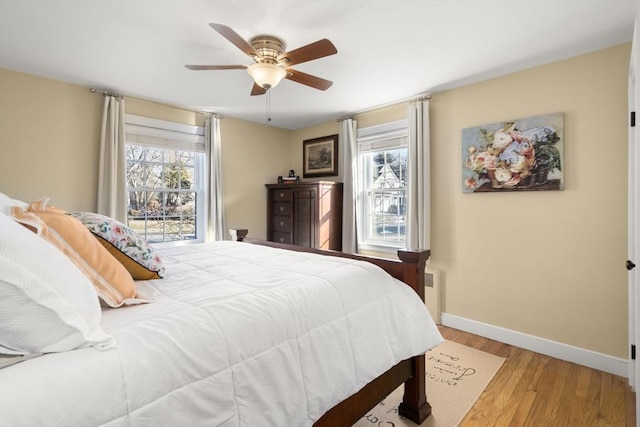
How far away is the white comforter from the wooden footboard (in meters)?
0.10

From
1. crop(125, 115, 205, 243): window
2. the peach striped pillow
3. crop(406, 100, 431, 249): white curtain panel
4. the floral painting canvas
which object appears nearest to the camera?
the peach striped pillow

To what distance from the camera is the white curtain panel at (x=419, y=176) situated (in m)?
3.24

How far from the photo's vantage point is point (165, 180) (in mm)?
3752

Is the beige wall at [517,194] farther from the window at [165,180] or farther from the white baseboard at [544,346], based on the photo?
the window at [165,180]

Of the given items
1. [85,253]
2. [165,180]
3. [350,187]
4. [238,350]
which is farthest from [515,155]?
[165,180]

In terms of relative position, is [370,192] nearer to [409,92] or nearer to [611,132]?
[409,92]

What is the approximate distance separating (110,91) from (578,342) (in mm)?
4845

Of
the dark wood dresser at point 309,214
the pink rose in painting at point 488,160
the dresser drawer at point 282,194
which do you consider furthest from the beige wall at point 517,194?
the dresser drawer at point 282,194

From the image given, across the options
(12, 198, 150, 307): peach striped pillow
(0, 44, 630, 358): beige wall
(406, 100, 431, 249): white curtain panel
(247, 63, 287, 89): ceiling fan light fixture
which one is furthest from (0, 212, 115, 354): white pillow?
(406, 100, 431, 249): white curtain panel

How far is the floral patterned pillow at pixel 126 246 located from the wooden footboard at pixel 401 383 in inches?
38.5

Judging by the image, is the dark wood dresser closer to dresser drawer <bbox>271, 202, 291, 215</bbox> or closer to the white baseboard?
dresser drawer <bbox>271, 202, 291, 215</bbox>

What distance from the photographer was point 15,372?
64cm

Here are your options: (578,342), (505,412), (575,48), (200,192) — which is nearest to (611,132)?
(575,48)

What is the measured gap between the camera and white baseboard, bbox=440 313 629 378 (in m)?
2.29
